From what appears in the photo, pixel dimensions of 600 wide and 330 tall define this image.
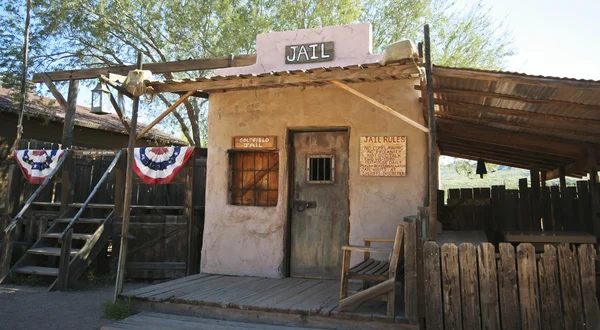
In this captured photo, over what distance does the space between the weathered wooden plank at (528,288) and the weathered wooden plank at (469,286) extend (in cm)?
42

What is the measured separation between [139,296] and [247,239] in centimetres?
189

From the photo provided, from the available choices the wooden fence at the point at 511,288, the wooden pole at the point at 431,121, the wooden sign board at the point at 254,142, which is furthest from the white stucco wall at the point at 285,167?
the wooden fence at the point at 511,288

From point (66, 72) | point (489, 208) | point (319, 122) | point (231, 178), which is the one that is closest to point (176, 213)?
point (231, 178)

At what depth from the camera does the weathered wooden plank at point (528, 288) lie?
4.39 m

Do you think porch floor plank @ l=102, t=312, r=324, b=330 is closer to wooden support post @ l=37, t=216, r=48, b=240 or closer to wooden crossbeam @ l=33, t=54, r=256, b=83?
wooden support post @ l=37, t=216, r=48, b=240

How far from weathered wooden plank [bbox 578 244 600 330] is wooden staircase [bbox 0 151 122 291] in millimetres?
7398

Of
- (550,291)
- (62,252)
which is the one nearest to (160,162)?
(62,252)

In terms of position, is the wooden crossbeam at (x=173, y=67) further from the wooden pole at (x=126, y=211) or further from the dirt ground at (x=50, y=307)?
the dirt ground at (x=50, y=307)

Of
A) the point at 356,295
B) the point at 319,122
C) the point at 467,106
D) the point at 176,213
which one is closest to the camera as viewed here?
the point at 356,295

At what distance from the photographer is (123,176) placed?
879 cm

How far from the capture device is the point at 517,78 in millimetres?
4617

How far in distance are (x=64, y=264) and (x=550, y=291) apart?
23.6ft

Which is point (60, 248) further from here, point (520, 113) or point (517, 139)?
point (517, 139)

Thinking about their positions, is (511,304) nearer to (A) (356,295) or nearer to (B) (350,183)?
(A) (356,295)
